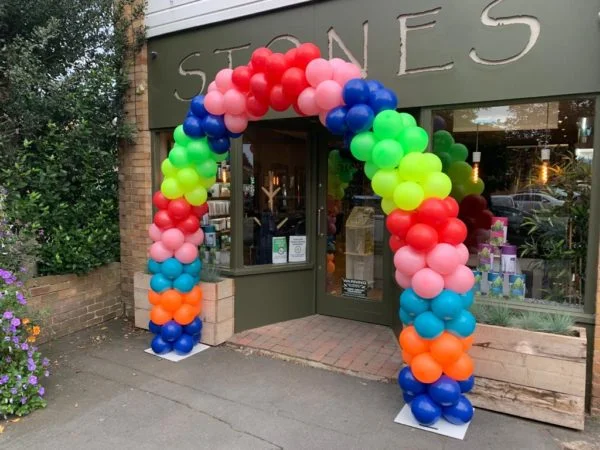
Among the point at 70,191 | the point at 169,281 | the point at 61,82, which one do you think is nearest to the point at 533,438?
the point at 169,281

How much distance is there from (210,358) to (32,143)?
2.90m

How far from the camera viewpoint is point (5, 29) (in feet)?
14.2

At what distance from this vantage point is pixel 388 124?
280cm

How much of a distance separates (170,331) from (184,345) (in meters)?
0.19

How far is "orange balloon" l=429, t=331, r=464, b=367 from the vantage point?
276cm

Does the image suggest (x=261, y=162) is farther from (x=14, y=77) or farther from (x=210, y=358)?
(x=14, y=77)

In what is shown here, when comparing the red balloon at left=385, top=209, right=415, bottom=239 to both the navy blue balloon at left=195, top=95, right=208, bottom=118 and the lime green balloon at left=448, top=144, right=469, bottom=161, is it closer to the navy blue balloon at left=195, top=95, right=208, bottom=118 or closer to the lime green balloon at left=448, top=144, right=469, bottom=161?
the lime green balloon at left=448, top=144, right=469, bottom=161

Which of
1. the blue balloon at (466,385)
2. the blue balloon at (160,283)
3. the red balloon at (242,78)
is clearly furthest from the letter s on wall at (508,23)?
the blue balloon at (160,283)

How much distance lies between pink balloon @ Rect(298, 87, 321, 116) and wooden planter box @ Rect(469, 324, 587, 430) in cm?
200

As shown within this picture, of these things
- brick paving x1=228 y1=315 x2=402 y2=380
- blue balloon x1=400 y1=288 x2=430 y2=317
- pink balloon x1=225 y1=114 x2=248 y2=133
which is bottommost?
brick paving x1=228 y1=315 x2=402 y2=380

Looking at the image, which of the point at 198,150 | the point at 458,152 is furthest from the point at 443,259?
the point at 198,150

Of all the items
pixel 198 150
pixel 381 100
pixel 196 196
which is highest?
pixel 381 100

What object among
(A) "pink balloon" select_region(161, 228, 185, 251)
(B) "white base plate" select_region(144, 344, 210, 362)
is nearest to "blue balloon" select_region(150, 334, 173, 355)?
(B) "white base plate" select_region(144, 344, 210, 362)

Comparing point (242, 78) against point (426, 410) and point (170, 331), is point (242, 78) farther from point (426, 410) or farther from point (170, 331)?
point (426, 410)
